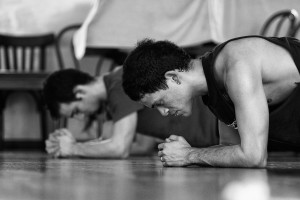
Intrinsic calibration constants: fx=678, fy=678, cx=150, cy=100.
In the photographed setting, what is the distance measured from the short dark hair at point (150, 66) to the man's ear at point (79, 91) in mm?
1010

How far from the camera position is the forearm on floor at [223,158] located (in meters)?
1.77

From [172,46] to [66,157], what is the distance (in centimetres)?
123

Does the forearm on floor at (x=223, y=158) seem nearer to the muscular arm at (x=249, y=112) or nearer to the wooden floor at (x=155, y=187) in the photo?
the muscular arm at (x=249, y=112)

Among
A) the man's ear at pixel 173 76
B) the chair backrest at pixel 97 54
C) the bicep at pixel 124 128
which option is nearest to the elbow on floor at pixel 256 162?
the man's ear at pixel 173 76

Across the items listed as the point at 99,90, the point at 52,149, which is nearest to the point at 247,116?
the point at 99,90

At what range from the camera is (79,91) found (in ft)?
9.52

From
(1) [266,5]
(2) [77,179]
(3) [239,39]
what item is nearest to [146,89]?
(3) [239,39]

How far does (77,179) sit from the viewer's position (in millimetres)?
1412

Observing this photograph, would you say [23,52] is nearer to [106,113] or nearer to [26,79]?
[26,79]

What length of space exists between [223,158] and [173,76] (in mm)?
268

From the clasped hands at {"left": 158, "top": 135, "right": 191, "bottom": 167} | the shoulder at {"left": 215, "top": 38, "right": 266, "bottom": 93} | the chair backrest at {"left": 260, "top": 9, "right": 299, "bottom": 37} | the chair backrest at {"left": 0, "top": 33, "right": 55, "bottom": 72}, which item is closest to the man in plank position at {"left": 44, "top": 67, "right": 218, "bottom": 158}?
the clasped hands at {"left": 158, "top": 135, "right": 191, "bottom": 167}

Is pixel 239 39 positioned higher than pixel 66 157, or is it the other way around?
pixel 239 39

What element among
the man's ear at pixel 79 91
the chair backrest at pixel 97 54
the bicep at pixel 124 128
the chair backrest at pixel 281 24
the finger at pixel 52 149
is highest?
the chair backrest at pixel 281 24

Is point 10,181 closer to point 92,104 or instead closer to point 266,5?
point 92,104
